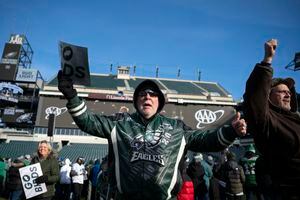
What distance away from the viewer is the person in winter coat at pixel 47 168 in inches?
213

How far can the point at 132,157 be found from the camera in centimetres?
277

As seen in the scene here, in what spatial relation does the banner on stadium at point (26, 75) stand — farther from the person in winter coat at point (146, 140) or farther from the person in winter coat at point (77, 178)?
the person in winter coat at point (146, 140)

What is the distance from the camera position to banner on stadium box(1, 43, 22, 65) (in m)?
54.6

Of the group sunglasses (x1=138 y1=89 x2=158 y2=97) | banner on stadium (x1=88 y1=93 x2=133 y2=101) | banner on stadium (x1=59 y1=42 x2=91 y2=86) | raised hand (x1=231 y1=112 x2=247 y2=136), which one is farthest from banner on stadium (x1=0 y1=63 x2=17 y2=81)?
raised hand (x1=231 y1=112 x2=247 y2=136)

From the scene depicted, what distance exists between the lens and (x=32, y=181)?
213 inches

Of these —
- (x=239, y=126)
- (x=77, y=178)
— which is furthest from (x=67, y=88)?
(x=77, y=178)

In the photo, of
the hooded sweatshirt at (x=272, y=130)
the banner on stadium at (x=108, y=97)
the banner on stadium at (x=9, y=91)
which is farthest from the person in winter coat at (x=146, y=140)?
the banner on stadium at (x=9, y=91)

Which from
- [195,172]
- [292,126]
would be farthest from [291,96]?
[195,172]

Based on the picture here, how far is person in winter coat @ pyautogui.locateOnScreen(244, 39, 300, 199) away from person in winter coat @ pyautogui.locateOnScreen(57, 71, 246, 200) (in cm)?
37

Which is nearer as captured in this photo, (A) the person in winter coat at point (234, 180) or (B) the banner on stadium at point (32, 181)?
(B) the banner on stadium at point (32, 181)

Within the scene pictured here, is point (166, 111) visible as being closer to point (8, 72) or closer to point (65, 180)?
point (8, 72)

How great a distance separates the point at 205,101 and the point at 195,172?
47733 mm

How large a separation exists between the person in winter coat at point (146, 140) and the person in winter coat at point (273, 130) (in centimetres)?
37

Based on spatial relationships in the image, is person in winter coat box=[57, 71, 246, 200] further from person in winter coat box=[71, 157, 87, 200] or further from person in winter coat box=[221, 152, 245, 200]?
person in winter coat box=[71, 157, 87, 200]
